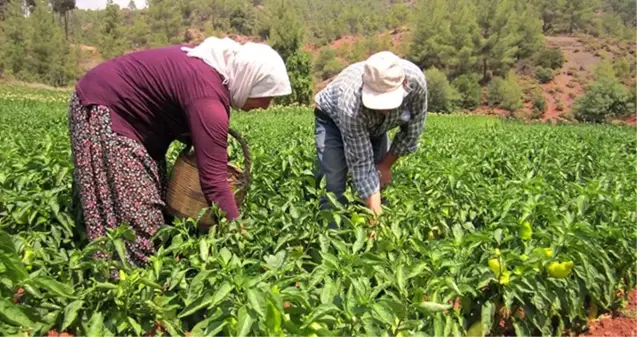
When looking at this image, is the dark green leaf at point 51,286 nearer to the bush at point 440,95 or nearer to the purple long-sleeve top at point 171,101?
the purple long-sleeve top at point 171,101

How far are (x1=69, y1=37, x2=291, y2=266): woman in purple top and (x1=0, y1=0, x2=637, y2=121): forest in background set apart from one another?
3443 centimetres

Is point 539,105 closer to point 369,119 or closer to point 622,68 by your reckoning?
point 622,68

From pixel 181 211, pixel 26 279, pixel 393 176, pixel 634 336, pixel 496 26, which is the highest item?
pixel 26 279

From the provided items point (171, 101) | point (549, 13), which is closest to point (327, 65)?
point (549, 13)

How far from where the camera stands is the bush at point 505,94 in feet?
162

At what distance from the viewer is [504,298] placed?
7.97ft

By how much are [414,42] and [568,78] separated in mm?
16663

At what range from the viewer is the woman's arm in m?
2.39

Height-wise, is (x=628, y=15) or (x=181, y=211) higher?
(x=181, y=211)

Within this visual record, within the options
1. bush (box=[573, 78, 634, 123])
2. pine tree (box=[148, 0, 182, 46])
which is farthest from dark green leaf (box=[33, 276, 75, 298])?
pine tree (box=[148, 0, 182, 46])

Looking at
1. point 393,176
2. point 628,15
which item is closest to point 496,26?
point 628,15

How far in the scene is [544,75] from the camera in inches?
2162

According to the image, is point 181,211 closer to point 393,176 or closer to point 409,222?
point 409,222

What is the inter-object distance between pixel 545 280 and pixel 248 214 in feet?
5.30
